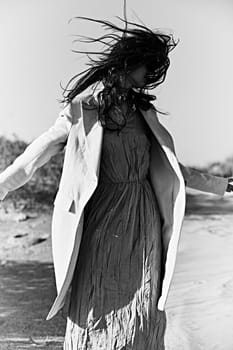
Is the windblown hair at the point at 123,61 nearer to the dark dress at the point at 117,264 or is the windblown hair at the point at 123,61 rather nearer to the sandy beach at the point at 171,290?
the dark dress at the point at 117,264

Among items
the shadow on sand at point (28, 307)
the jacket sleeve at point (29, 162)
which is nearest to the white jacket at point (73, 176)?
the jacket sleeve at point (29, 162)

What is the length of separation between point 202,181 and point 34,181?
3.84 feet

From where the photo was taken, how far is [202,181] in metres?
1.92

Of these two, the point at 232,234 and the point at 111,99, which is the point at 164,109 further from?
the point at 111,99

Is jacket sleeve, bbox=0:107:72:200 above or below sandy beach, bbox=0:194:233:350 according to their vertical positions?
above

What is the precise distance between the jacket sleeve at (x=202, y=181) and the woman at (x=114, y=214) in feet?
0.22

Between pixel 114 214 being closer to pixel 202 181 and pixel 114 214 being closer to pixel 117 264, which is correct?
pixel 117 264

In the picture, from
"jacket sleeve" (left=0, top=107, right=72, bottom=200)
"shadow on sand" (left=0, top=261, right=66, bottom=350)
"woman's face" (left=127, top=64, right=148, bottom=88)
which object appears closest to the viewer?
"jacket sleeve" (left=0, top=107, right=72, bottom=200)

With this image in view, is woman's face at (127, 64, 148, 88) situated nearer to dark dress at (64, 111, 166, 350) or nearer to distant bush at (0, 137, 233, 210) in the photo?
dark dress at (64, 111, 166, 350)

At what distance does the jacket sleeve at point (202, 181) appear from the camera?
1.90m

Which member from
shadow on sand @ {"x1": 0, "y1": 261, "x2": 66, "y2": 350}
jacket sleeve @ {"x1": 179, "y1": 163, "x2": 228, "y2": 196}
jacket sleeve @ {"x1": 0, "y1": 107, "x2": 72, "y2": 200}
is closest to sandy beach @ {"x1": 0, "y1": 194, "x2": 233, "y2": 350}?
shadow on sand @ {"x1": 0, "y1": 261, "x2": 66, "y2": 350}

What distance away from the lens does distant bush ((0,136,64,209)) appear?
2.88m

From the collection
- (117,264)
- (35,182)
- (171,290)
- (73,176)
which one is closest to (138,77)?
(73,176)

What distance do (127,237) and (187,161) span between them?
1.21 m
